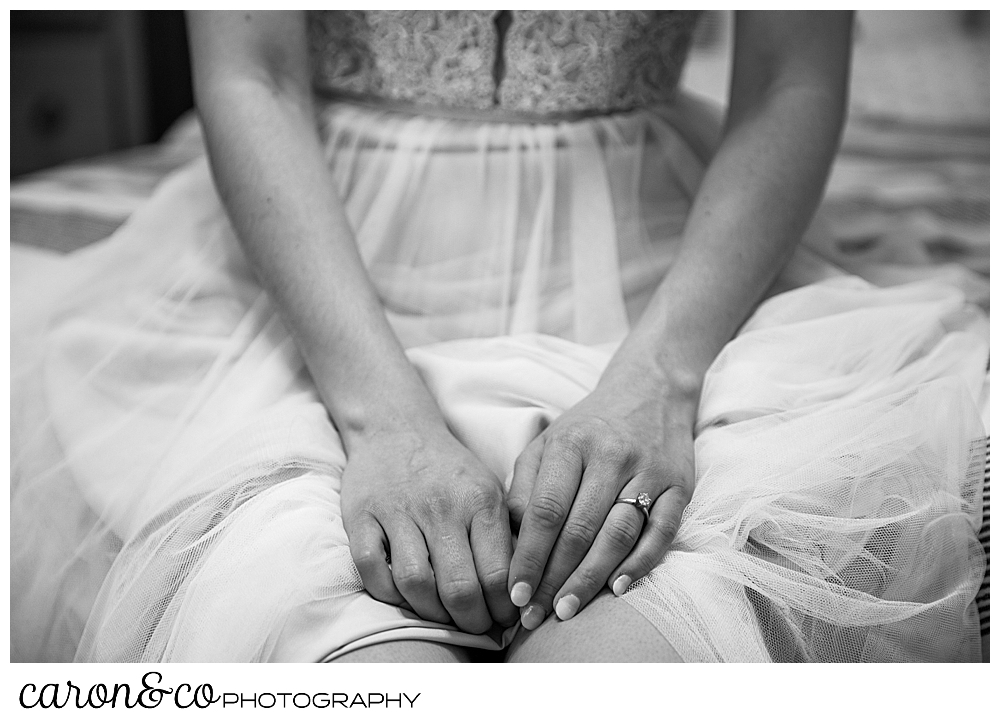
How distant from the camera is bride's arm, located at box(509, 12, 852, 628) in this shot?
0.50 meters

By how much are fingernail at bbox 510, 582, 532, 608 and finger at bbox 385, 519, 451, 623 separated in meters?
0.04

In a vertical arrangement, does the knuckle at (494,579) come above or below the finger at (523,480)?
below

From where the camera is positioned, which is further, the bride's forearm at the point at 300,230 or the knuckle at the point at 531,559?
the bride's forearm at the point at 300,230

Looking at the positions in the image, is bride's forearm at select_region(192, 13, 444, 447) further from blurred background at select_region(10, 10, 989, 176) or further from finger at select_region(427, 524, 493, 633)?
blurred background at select_region(10, 10, 989, 176)

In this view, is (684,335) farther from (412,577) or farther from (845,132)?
(845,132)

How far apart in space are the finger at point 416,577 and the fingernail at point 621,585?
0.10m

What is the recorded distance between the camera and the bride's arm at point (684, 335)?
50 cm

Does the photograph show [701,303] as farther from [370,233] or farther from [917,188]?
[917,188]

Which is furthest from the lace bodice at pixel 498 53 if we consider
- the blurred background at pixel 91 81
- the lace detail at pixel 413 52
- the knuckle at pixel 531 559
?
the blurred background at pixel 91 81

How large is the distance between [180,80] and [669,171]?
Result: 145 cm

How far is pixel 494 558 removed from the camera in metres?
0.49

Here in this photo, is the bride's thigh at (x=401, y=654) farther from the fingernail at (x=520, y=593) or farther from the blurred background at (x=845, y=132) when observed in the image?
the blurred background at (x=845, y=132)

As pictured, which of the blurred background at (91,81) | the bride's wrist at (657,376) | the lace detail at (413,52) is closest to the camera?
the bride's wrist at (657,376)

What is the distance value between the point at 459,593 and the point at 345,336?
0.73ft
